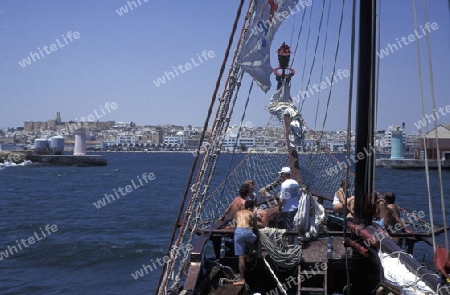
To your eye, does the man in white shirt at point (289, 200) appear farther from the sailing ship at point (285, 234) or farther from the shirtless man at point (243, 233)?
the shirtless man at point (243, 233)

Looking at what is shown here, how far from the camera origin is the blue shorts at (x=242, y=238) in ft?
28.9

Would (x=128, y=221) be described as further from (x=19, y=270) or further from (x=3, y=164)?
(x=3, y=164)

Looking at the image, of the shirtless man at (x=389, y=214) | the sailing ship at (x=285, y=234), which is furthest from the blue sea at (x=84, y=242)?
the sailing ship at (x=285, y=234)

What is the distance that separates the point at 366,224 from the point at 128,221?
68.3 ft

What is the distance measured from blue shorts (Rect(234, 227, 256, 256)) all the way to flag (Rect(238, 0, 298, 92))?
221 centimetres

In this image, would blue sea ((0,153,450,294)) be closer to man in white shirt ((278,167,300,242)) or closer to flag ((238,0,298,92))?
man in white shirt ((278,167,300,242))

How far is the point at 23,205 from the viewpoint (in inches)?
1407

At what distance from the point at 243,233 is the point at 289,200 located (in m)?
1.97

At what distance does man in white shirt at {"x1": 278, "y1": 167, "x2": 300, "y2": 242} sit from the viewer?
10.3 m

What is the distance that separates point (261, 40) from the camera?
29.5ft

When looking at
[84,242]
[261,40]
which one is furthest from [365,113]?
[84,242]

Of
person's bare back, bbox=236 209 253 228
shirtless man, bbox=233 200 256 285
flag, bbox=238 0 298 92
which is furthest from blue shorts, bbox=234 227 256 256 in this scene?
flag, bbox=238 0 298 92

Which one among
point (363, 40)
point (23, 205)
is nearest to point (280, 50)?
point (363, 40)

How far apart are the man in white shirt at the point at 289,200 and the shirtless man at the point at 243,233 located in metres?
1.54
